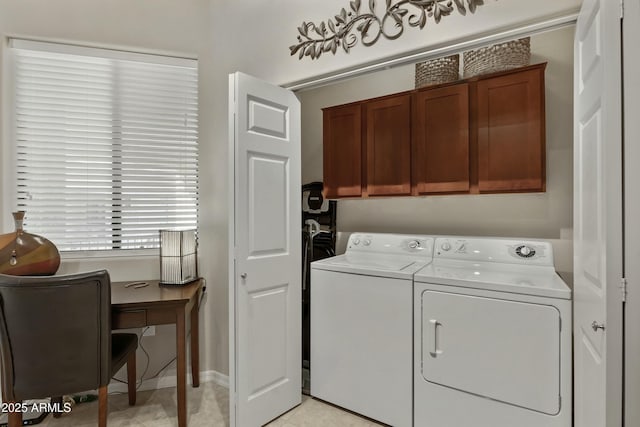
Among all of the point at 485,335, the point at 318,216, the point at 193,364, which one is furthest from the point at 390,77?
the point at 193,364

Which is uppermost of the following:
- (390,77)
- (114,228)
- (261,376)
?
(390,77)

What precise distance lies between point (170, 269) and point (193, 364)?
2.54ft

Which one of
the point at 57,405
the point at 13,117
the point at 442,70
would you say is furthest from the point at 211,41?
the point at 57,405

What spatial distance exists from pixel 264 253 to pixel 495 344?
4.40 feet

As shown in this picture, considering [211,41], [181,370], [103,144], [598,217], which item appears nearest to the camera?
[598,217]

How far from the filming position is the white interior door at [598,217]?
3.06 feet

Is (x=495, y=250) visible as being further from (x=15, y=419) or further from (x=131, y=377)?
(x=15, y=419)

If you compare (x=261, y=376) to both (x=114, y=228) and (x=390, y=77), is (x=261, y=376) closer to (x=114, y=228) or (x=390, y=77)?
(x=114, y=228)

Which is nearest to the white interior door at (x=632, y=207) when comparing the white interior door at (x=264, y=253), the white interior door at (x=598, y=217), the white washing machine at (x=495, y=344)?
the white interior door at (x=598, y=217)

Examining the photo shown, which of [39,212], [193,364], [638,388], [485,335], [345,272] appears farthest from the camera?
[193,364]

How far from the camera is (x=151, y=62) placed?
2.53 metres

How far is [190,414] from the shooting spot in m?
2.16

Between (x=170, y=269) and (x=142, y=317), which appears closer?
(x=142, y=317)

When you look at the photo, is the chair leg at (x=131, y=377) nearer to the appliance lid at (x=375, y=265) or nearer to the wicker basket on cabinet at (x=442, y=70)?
the appliance lid at (x=375, y=265)
